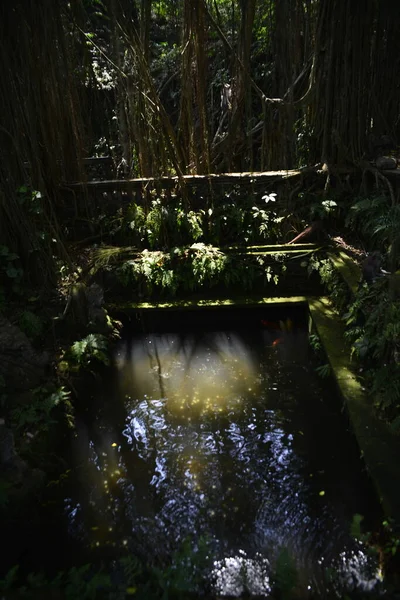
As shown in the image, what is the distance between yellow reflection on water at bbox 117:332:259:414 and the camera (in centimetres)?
438

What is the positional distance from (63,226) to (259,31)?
598 cm

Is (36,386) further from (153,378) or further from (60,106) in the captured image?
(60,106)

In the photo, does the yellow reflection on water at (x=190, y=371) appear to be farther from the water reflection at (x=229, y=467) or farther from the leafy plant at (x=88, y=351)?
the leafy plant at (x=88, y=351)

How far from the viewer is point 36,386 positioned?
4180 mm

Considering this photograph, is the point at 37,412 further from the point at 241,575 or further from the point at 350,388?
the point at 350,388


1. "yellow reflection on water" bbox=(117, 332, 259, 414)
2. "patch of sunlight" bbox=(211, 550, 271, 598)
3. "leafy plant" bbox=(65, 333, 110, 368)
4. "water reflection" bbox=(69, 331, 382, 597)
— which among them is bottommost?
"yellow reflection on water" bbox=(117, 332, 259, 414)

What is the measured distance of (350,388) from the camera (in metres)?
3.94

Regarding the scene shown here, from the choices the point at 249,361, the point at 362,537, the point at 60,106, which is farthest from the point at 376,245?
the point at 60,106

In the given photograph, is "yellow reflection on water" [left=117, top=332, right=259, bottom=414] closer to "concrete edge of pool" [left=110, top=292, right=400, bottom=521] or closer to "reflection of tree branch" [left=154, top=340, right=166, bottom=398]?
"reflection of tree branch" [left=154, top=340, right=166, bottom=398]

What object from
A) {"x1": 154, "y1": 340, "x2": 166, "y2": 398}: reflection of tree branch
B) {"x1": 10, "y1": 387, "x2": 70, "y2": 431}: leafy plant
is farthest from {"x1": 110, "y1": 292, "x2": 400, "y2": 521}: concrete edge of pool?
{"x1": 10, "y1": 387, "x2": 70, "y2": 431}: leafy plant

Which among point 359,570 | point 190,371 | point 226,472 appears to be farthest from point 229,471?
point 190,371

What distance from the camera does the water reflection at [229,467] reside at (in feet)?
9.30

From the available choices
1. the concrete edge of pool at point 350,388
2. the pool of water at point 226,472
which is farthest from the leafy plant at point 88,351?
the concrete edge of pool at point 350,388

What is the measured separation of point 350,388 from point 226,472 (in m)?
1.29
